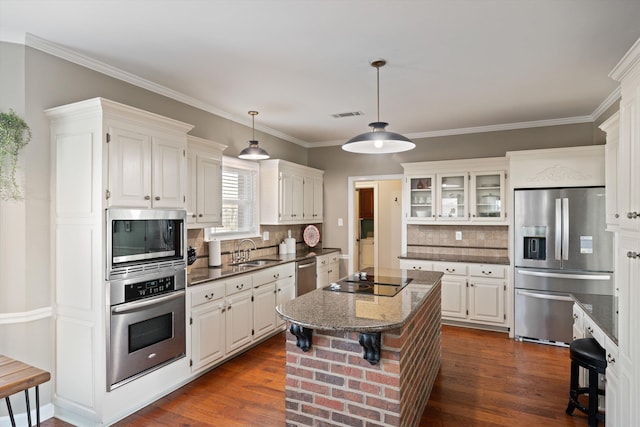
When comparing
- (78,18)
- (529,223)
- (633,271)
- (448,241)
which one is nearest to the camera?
(633,271)

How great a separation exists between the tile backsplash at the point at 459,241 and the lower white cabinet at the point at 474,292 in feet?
1.81

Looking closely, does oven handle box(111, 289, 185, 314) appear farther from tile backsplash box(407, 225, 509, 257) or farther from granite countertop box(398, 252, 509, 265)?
tile backsplash box(407, 225, 509, 257)

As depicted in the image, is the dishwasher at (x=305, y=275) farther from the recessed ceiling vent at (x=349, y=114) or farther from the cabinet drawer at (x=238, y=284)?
the recessed ceiling vent at (x=349, y=114)

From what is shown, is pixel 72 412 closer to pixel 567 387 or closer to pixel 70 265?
pixel 70 265

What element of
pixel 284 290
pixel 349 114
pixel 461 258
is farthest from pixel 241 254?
pixel 461 258

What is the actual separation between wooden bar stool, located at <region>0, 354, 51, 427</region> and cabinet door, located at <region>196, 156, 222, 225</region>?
70.3 inches

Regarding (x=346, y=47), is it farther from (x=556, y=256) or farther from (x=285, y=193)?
(x=556, y=256)

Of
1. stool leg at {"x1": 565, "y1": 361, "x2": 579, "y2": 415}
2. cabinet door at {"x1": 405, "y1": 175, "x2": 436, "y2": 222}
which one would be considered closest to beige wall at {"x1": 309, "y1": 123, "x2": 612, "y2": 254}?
cabinet door at {"x1": 405, "y1": 175, "x2": 436, "y2": 222}

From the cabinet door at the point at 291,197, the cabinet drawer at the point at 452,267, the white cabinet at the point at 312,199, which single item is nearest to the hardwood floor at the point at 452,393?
the cabinet drawer at the point at 452,267

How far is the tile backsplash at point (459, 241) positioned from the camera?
5141mm

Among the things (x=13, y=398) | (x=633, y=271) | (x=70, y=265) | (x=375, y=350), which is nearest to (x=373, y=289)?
(x=375, y=350)

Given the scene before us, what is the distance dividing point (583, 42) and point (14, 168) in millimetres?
4152

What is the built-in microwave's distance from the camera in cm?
258

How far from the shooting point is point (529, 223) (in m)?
4.40
